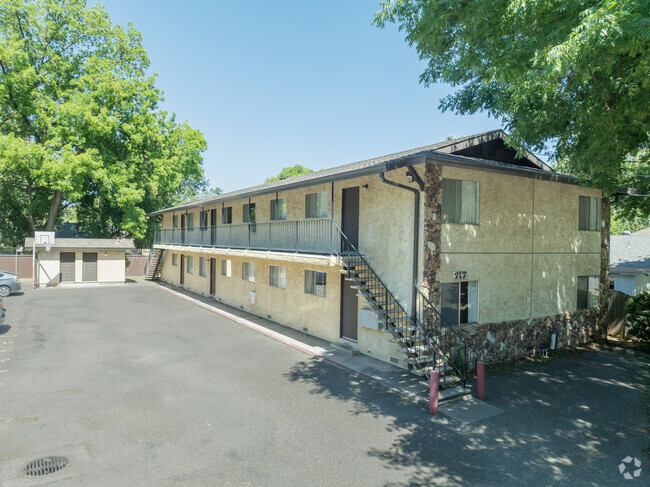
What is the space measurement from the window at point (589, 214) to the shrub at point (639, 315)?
340 centimetres

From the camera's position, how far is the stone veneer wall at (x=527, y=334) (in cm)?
1109

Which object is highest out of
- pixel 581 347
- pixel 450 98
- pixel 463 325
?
pixel 450 98

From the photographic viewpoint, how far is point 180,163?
105 feet

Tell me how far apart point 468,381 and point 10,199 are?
122ft

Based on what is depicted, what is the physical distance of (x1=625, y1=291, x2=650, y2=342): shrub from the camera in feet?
47.0

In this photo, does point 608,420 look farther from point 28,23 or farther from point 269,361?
point 28,23

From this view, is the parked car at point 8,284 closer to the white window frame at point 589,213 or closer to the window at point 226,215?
the window at point 226,215

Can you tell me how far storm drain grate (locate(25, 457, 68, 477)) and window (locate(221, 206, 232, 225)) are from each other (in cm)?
1574

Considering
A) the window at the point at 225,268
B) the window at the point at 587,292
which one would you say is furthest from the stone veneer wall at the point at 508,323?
the window at the point at 225,268

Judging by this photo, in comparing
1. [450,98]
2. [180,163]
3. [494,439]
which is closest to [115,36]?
[180,163]

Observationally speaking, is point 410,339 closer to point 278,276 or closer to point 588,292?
point 278,276

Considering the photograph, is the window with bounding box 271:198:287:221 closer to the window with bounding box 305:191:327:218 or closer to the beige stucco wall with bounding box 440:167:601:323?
the window with bounding box 305:191:327:218

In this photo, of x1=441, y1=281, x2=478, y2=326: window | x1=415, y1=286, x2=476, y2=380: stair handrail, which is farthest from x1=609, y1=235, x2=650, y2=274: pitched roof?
x1=415, y1=286, x2=476, y2=380: stair handrail

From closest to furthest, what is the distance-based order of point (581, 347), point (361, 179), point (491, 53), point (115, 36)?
1. point (491, 53)
2. point (361, 179)
3. point (581, 347)
4. point (115, 36)
